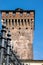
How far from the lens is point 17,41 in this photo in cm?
6631

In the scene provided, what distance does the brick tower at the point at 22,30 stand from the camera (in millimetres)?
65438

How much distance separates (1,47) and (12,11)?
50.0 m

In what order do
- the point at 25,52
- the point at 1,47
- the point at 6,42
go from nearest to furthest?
the point at 1,47 → the point at 6,42 → the point at 25,52

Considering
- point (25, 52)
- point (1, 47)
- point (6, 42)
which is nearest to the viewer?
point (1, 47)

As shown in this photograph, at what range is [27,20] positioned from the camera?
67.1 meters

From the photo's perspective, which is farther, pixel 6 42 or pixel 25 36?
pixel 25 36

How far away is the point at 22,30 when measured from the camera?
6669cm

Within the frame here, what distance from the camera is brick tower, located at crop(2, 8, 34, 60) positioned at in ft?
215

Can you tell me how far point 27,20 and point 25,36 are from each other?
12.2 feet

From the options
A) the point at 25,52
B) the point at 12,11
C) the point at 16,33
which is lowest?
the point at 25,52

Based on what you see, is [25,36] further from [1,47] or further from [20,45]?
[1,47]

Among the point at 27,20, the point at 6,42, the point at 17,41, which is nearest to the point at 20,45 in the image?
the point at 17,41

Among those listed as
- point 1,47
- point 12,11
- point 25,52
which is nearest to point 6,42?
point 1,47

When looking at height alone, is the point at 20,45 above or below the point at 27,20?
below
